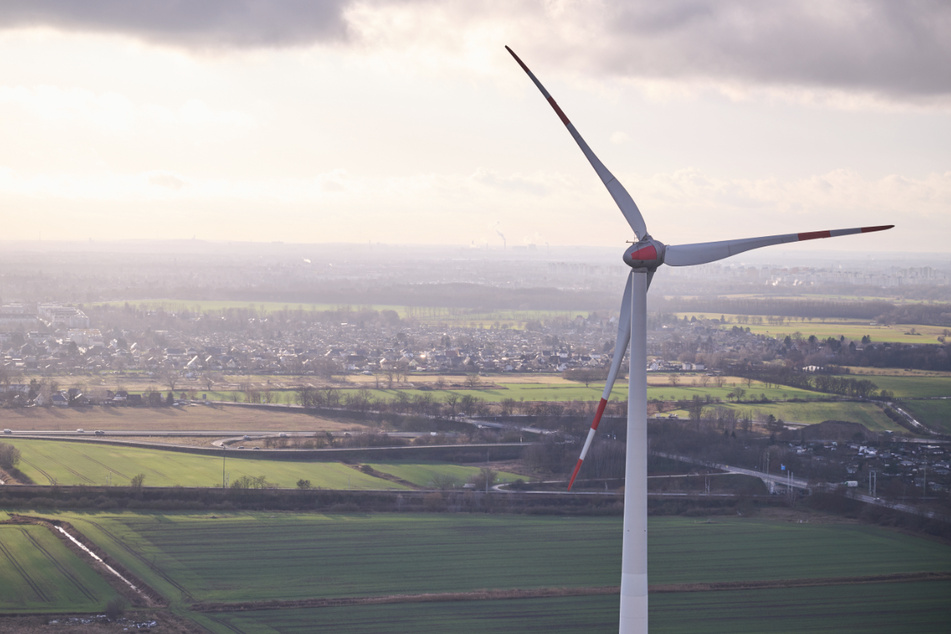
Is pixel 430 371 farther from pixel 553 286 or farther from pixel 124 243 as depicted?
pixel 124 243

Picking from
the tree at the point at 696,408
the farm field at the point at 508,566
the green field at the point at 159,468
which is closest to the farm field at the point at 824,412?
the tree at the point at 696,408

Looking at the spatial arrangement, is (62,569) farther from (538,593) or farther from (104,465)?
(538,593)

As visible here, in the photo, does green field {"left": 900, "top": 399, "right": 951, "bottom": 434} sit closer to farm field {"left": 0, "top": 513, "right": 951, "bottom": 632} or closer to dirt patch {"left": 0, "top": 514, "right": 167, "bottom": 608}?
farm field {"left": 0, "top": 513, "right": 951, "bottom": 632}

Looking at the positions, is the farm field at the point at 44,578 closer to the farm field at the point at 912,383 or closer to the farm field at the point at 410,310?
the farm field at the point at 912,383

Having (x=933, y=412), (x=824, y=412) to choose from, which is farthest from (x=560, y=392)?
(x=933, y=412)

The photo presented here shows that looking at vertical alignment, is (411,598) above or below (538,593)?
below

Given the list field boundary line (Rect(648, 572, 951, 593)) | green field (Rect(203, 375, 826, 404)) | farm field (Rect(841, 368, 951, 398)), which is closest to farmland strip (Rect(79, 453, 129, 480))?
green field (Rect(203, 375, 826, 404))
